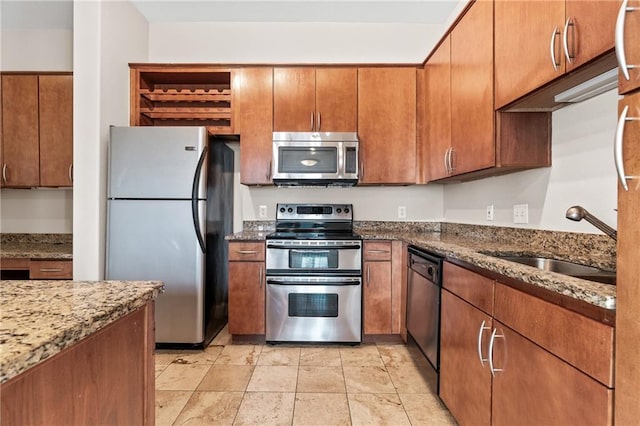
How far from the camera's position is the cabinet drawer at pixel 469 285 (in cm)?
126

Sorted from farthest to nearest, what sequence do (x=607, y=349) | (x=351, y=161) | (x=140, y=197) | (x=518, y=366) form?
(x=351, y=161)
(x=140, y=197)
(x=518, y=366)
(x=607, y=349)

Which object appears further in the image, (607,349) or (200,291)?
(200,291)

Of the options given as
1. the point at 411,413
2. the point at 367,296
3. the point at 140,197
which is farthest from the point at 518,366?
the point at 140,197

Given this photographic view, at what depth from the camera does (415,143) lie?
2.80 meters

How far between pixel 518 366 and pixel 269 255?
5.86ft

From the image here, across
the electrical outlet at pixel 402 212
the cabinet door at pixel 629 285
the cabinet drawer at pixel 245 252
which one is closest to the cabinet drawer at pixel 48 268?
the cabinet drawer at pixel 245 252

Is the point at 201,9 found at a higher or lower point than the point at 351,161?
higher

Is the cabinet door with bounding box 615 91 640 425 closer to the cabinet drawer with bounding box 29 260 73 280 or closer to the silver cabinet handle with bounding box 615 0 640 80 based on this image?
the silver cabinet handle with bounding box 615 0 640 80

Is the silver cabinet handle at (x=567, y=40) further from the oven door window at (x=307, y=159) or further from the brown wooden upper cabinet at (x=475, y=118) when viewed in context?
the oven door window at (x=307, y=159)

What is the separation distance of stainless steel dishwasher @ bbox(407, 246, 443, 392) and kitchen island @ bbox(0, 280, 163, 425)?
141 cm

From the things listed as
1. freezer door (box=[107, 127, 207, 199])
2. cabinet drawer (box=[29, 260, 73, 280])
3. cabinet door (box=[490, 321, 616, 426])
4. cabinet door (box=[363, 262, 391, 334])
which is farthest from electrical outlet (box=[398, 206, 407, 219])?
cabinet drawer (box=[29, 260, 73, 280])

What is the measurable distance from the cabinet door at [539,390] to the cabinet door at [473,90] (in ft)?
3.31

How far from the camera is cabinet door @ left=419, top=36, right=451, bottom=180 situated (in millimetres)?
2256

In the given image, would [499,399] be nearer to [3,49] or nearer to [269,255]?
[269,255]
